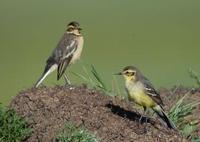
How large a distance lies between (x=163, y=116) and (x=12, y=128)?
2.74 metres

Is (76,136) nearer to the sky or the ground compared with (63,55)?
nearer to the ground

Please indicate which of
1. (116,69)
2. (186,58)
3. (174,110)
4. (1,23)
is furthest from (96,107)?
(1,23)

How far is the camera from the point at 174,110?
15.7 meters

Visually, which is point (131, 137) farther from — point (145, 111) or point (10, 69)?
point (10, 69)

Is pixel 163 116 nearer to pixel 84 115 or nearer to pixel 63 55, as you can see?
pixel 84 115

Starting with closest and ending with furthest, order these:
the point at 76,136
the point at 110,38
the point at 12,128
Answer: the point at 76,136 < the point at 12,128 < the point at 110,38

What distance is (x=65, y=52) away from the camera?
711 inches

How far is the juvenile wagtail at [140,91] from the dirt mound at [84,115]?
284mm

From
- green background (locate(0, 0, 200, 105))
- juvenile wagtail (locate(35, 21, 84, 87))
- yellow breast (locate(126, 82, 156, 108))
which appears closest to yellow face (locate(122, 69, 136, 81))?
→ yellow breast (locate(126, 82, 156, 108))

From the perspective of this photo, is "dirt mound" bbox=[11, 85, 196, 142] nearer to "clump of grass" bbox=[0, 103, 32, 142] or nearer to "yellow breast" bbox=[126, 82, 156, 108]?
"clump of grass" bbox=[0, 103, 32, 142]

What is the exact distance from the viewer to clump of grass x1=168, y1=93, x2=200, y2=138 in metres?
15.3

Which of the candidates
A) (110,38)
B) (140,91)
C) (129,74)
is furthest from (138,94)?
(110,38)

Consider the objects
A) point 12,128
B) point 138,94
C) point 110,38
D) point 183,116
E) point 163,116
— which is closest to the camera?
point 12,128

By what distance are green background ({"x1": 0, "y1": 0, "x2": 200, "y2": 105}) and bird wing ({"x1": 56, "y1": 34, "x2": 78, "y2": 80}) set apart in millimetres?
6022
